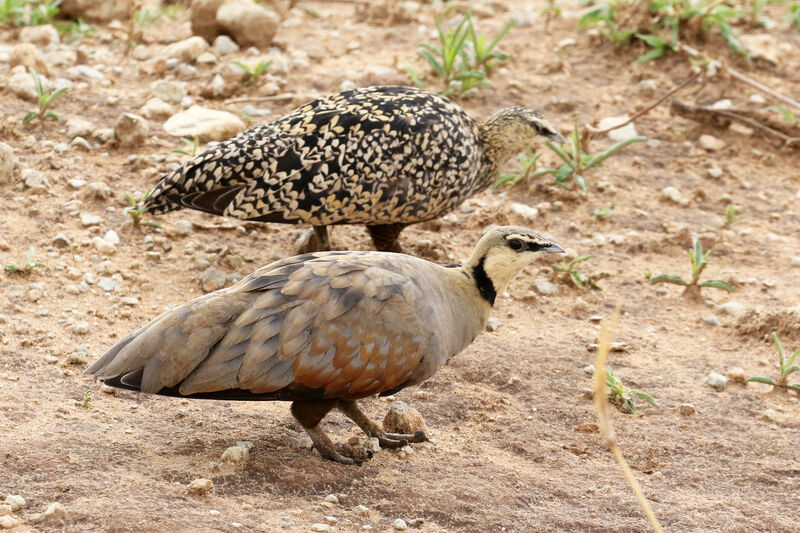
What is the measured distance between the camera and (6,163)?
6348mm

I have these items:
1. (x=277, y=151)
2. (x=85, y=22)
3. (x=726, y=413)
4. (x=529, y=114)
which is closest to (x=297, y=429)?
(x=277, y=151)

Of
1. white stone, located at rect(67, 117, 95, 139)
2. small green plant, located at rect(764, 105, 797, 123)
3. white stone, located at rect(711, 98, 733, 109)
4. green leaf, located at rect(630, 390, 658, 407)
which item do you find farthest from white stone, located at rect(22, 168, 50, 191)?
small green plant, located at rect(764, 105, 797, 123)

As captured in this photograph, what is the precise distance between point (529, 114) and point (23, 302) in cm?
335

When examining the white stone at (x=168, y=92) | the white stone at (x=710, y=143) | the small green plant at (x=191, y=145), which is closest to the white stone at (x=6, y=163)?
the small green plant at (x=191, y=145)

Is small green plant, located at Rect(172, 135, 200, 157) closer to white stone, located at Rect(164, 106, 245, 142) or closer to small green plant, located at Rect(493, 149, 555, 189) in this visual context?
white stone, located at Rect(164, 106, 245, 142)

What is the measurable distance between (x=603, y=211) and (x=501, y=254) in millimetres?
2805

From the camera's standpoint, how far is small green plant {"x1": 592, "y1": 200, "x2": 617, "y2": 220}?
7172mm

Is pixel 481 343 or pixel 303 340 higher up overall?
pixel 303 340

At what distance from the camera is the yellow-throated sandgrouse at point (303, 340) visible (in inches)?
156

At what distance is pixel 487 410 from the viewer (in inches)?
199

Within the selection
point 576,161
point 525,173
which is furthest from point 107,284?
point 576,161

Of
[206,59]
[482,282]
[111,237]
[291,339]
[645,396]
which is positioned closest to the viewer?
[291,339]

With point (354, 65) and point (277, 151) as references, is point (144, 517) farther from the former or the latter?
point (354, 65)

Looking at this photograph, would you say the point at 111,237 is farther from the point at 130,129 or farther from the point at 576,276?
the point at 576,276
